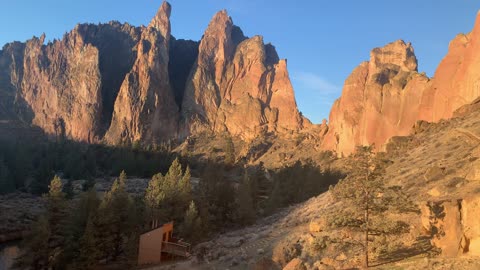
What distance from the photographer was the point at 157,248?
36031 millimetres

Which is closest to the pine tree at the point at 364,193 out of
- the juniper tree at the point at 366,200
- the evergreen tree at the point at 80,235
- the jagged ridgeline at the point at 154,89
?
the juniper tree at the point at 366,200

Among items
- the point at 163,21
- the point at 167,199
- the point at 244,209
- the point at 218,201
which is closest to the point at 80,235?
the point at 167,199

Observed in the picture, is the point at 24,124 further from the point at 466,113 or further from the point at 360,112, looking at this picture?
the point at 466,113

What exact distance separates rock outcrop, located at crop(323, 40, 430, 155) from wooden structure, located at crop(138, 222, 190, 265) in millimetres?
51790

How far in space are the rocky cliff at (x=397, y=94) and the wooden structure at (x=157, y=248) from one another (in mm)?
24782

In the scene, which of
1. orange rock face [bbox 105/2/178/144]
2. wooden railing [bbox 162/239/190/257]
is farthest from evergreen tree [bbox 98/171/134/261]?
orange rock face [bbox 105/2/178/144]

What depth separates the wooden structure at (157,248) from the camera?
35.8 metres

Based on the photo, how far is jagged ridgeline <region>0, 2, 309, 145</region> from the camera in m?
161

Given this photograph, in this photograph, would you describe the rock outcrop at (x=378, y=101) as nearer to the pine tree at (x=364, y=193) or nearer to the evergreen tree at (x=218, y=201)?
the evergreen tree at (x=218, y=201)

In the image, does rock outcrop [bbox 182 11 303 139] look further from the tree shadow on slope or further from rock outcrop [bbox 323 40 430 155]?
the tree shadow on slope

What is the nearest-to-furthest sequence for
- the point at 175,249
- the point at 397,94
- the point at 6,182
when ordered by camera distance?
the point at 175,249, the point at 6,182, the point at 397,94

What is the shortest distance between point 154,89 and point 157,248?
138972 mm

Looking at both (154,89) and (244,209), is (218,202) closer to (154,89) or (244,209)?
(244,209)

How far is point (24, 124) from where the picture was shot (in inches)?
7092
